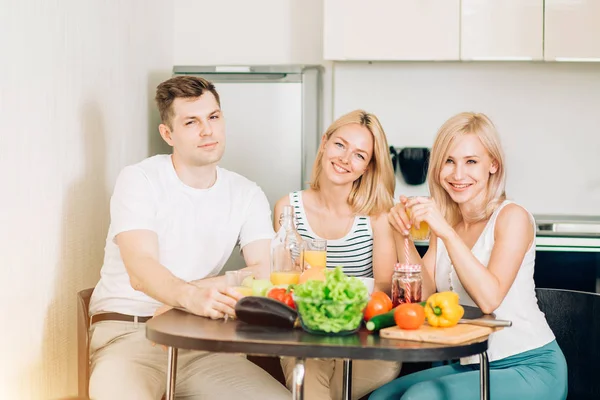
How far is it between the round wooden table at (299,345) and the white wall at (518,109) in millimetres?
2279

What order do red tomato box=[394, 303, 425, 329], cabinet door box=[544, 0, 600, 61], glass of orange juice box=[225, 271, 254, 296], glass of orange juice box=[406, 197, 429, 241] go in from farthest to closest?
cabinet door box=[544, 0, 600, 61] < glass of orange juice box=[406, 197, 429, 241] < glass of orange juice box=[225, 271, 254, 296] < red tomato box=[394, 303, 425, 329]

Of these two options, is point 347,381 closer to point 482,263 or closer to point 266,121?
point 482,263

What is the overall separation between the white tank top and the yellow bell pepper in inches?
15.4

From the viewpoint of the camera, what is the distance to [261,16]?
4.02 m

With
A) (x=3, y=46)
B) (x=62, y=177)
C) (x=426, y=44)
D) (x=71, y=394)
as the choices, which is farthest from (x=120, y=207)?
(x=426, y=44)

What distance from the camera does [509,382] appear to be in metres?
1.98

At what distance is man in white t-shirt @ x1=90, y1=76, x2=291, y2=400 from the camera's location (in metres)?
2.20

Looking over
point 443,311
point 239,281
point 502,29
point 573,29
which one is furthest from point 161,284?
point 573,29

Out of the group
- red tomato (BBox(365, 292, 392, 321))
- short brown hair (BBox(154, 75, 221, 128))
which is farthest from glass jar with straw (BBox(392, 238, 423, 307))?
short brown hair (BBox(154, 75, 221, 128))

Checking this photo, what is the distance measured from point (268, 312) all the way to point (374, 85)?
241cm

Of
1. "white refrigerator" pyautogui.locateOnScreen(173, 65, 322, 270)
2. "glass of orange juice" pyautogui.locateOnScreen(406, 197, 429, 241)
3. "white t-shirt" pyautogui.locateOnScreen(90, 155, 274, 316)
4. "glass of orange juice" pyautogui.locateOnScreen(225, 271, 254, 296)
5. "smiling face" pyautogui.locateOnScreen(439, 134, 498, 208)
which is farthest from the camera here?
"white refrigerator" pyautogui.locateOnScreen(173, 65, 322, 270)

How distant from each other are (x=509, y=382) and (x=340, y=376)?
59 centimetres

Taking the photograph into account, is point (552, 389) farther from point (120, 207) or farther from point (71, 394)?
point (71, 394)

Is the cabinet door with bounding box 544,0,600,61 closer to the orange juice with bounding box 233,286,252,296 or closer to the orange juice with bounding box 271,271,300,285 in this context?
the orange juice with bounding box 271,271,300,285
